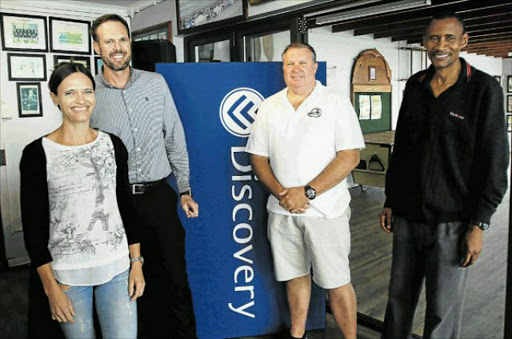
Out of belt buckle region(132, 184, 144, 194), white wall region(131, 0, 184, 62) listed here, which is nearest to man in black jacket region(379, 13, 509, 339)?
belt buckle region(132, 184, 144, 194)

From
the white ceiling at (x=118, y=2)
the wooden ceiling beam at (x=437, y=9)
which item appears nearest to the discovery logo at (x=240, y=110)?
the wooden ceiling beam at (x=437, y=9)

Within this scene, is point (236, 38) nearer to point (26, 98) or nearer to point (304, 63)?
point (304, 63)

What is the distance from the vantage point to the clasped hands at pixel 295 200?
2.10 meters

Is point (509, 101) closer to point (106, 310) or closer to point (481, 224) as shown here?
point (481, 224)

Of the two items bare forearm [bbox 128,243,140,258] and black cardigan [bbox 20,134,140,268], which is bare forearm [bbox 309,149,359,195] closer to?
bare forearm [bbox 128,243,140,258]

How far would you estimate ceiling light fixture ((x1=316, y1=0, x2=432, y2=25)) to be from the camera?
2.15 meters

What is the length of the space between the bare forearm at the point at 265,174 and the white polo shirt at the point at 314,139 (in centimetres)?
3

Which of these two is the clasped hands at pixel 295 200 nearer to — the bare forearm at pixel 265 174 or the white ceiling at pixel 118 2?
the bare forearm at pixel 265 174

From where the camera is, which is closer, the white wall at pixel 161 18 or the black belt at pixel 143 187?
the black belt at pixel 143 187

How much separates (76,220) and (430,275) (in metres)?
1.46

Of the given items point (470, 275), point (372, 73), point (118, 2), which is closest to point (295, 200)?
point (372, 73)

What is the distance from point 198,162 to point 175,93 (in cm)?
39

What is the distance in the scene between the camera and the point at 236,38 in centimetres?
345

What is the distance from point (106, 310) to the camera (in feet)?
4.95
